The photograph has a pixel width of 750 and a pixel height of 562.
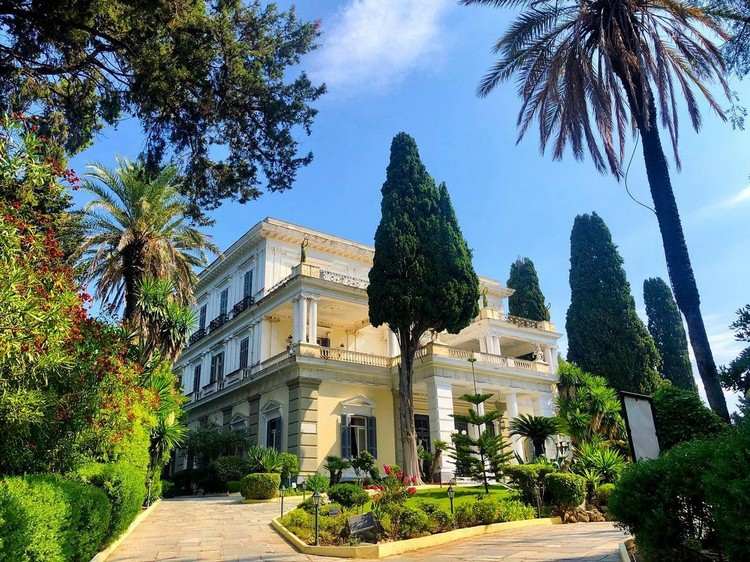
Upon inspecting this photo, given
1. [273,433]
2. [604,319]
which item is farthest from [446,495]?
[604,319]

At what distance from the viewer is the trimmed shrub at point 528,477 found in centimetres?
1492

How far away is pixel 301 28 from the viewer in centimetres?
980

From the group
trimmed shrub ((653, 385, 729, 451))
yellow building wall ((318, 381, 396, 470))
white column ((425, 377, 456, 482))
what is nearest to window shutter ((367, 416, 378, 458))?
yellow building wall ((318, 381, 396, 470))

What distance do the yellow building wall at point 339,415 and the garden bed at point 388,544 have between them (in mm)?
11065

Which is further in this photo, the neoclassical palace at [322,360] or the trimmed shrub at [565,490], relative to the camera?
the neoclassical palace at [322,360]

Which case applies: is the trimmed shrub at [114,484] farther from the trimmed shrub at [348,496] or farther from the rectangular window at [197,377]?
the rectangular window at [197,377]

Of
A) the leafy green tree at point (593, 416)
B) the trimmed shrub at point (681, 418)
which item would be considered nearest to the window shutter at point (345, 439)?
the leafy green tree at point (593, 416)

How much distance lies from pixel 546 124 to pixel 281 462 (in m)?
14.9

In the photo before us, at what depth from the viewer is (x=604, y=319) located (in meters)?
34.8

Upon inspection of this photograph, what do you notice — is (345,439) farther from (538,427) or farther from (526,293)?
(526,293)

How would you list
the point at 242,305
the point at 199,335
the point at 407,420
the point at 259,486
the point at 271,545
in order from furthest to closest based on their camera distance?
the point at 199,335 < the point at 242,305 < the point at 407,420 < the point at 259,486 < the point at 271,545

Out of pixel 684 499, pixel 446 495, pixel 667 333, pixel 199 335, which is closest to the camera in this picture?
pixel 684 499

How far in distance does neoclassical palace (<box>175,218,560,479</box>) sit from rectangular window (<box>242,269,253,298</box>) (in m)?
0.06

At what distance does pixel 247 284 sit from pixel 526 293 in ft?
64.7
